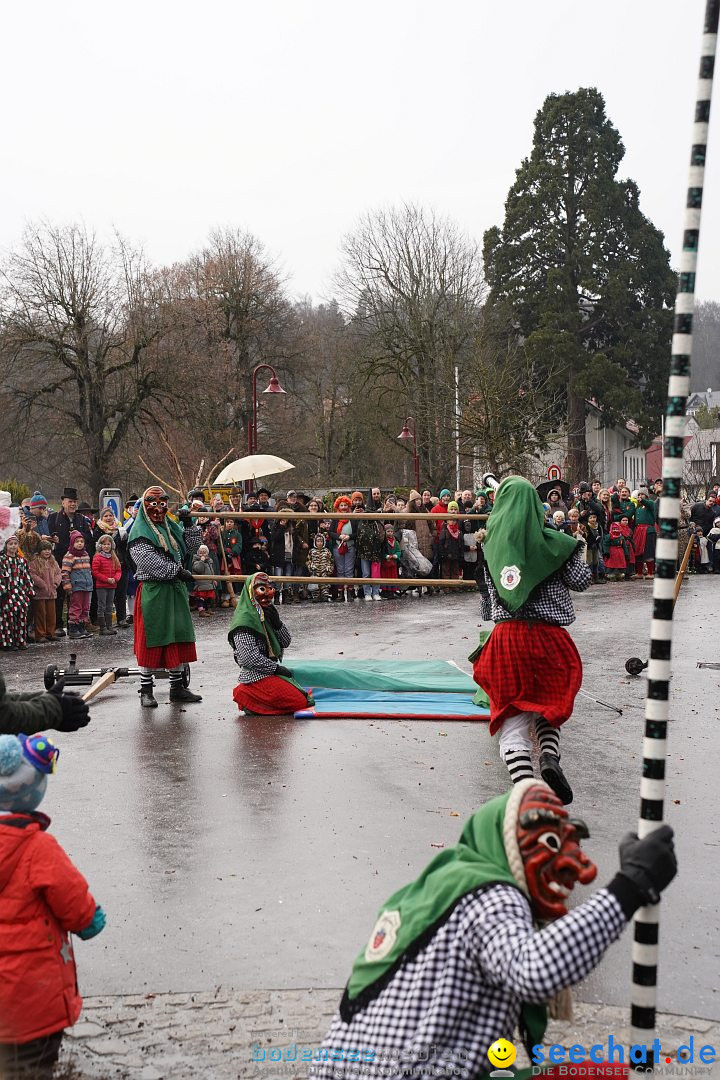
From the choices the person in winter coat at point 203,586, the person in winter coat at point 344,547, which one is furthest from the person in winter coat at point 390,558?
the person in winter coat at point 203,586

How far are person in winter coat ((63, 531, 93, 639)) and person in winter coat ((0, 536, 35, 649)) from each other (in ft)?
3.20

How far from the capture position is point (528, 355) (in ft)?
148

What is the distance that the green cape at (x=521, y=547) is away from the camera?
22.7 feet

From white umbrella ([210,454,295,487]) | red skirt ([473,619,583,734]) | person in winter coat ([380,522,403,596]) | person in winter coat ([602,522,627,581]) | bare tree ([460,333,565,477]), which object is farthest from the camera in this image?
bare tree ([460,333,565,477])

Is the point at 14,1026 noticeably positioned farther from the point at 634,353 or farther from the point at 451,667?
the point at 634,353

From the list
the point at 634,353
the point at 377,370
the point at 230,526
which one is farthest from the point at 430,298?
the point at 230,526

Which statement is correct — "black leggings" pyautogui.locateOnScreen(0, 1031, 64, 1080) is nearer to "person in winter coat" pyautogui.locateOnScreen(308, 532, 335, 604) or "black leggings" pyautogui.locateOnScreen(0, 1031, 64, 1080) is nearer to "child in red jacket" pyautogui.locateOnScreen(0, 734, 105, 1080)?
"child in red jacket" pyautogui.locateOnScreen(0, 734, 105, 1080)

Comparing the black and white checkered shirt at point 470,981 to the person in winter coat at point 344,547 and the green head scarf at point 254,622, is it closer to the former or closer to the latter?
the green head scarf at point 254,622

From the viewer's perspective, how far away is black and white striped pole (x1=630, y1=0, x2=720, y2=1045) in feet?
10.6

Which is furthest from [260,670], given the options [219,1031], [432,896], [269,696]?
[432,896]

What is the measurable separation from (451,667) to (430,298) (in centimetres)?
3532

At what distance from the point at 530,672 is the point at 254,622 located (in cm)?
459

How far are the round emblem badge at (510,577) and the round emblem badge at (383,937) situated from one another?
4.08 metres

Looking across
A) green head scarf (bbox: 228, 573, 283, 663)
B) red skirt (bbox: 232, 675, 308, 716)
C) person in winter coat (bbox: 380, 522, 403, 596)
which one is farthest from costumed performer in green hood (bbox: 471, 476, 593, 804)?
person in winter coat (bbox: 380, 522, 403, 596)
